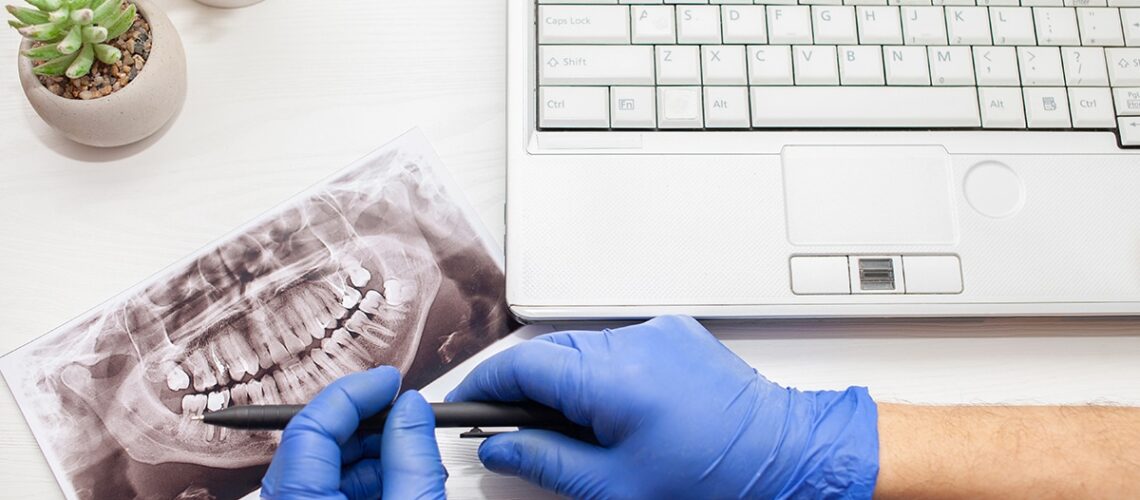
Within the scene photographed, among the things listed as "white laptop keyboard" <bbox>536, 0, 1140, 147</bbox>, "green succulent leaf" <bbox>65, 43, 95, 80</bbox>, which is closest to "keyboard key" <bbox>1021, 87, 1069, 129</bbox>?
"white laptop keyboard" <bbox>536, 0, 1140, 147</bbox>

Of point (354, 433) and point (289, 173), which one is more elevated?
point (289, 173)

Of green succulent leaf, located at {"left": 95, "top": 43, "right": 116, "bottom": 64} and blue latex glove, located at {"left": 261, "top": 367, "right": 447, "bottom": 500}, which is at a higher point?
green succulent leaf, located at {"left": 95, "top": 43, "right": 116, "bottom": 64}

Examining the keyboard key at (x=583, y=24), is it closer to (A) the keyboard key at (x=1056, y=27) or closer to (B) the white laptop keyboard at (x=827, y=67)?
(B) the white laptop keyboard at (x=827, y=67)

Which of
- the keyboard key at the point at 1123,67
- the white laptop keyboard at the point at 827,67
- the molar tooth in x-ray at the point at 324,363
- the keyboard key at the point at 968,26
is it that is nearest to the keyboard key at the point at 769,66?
the white laptop keyboard at the point at 827,67

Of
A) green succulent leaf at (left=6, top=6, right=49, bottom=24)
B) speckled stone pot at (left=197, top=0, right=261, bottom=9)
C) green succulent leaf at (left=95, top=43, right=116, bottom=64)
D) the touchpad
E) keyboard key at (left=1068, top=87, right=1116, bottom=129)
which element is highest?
speckled stone pot at (left=197, top=0, right=261, bottom=9)

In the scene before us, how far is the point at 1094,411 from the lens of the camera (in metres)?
0.55

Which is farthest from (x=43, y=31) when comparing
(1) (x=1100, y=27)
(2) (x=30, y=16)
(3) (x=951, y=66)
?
(1) (x=1100, y=27)

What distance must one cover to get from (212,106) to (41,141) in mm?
117

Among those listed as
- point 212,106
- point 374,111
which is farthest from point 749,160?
point 212,106

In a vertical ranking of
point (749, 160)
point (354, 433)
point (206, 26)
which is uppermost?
point (206, 26)

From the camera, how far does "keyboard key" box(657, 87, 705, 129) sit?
56cm

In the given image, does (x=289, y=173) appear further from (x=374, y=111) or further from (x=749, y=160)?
Result: (x=749, y=160)

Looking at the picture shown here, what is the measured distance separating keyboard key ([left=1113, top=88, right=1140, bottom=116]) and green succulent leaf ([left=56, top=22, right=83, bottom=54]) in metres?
0.65

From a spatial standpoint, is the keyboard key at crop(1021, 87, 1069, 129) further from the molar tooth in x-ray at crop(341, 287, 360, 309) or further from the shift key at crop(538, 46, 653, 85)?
the molar tooth in x-ray at crop(341, 287, 360, 309)
